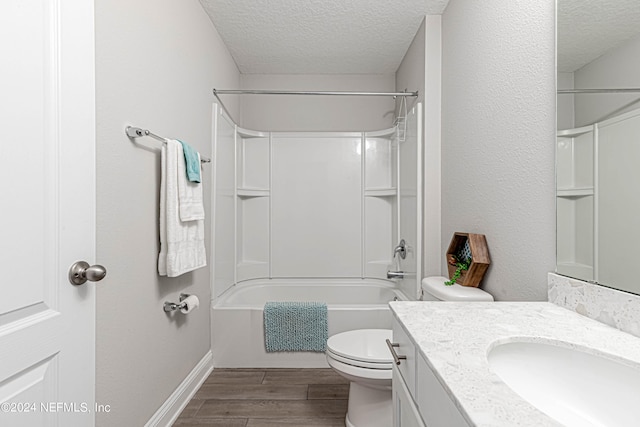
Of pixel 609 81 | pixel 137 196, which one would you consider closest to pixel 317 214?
pixel 137 196

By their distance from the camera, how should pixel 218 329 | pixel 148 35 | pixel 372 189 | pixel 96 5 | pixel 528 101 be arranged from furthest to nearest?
pixel 372 189
pixel 218 329
pixel 148 35
pixel 528 101
pixel 96 5

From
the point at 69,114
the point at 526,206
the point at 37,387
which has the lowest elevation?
the point at 37,387

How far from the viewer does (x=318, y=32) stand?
2.62 meters

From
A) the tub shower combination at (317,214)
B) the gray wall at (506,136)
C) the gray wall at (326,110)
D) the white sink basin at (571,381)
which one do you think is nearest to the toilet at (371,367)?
the gray wall at (506,136)

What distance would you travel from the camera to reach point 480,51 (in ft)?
5.79

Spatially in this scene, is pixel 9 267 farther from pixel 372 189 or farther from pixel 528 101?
pixel 372 189

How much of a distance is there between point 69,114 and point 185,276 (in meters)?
1.32

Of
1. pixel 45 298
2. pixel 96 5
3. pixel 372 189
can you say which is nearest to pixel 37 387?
pixel 45 298

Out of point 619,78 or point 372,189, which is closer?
point 619,78

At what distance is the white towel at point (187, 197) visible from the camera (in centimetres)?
175

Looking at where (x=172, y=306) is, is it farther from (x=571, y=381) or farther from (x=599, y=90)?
(x=599, y=90)

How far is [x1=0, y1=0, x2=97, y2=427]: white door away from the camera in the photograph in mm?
736

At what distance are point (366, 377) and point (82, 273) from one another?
1260 millimetres

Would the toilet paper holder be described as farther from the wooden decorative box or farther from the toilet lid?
the wooden decorative box
